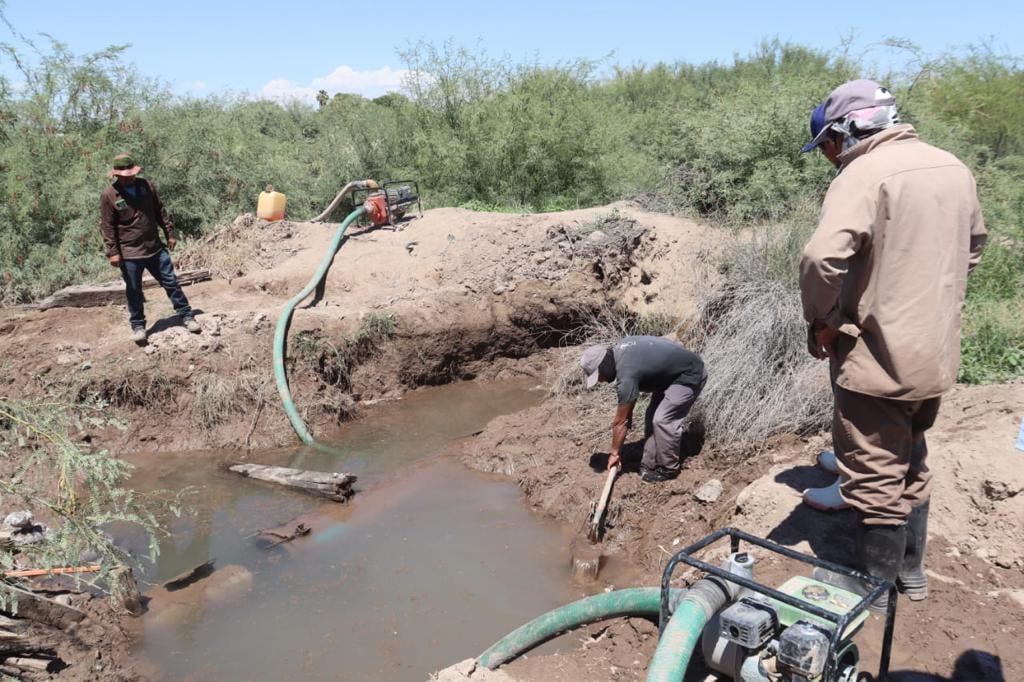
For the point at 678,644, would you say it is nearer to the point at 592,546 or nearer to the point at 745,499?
the point at 745,499

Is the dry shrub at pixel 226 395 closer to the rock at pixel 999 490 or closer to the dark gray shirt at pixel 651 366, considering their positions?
the dark gray shirt at pixel 651 366

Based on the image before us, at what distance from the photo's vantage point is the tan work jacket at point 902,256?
114 inches

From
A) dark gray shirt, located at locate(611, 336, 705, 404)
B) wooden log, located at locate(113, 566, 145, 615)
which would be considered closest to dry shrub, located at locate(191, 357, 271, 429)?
wooden log, located at locate(113, 566, 145, 615)

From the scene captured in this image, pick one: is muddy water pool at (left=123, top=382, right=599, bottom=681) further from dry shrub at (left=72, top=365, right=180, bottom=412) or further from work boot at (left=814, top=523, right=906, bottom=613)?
work boot at (left=814, top=523, right=906, bottom=613)

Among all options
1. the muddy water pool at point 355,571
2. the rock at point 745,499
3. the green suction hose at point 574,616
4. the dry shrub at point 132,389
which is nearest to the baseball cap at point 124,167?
the dry shrub at point 132,389

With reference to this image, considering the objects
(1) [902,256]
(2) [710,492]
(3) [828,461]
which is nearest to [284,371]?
(2) [710,492]

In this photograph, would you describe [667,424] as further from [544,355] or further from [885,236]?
[544,355]

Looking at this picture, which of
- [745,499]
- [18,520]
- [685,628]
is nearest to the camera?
[685,628]

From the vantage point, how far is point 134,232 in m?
7.34

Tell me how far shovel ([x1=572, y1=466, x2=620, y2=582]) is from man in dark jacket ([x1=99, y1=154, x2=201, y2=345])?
16.2ft

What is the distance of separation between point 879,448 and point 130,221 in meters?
6.91

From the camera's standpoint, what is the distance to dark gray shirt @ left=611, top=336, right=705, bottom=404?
5512 mm

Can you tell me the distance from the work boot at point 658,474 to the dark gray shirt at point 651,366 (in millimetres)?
631

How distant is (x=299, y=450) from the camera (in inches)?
292
